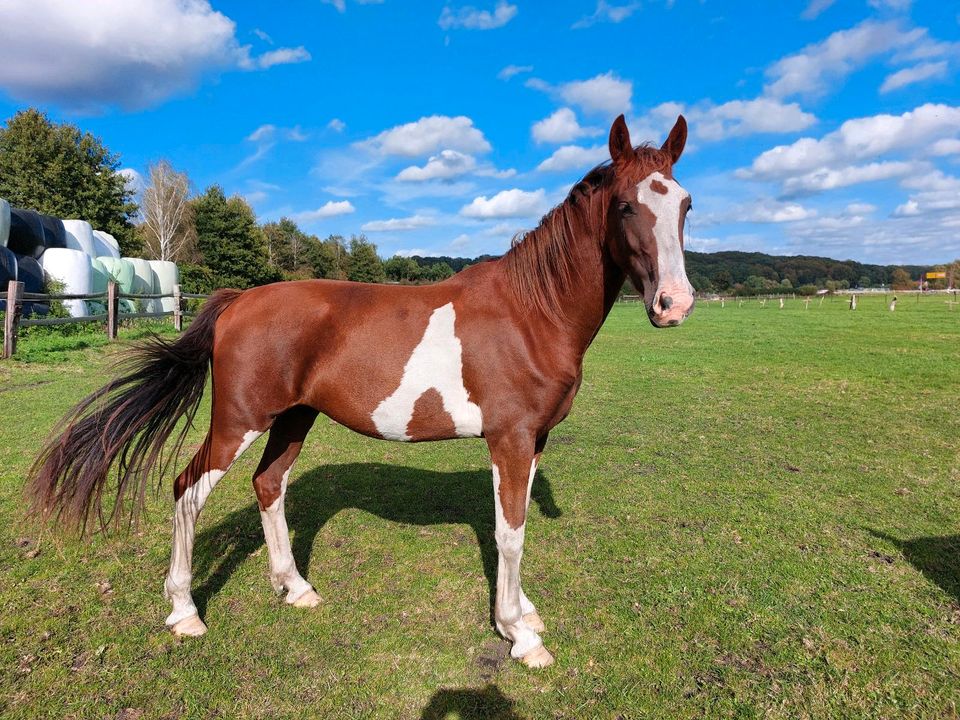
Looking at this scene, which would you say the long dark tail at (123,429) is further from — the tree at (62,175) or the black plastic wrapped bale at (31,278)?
the tree at (62,175)

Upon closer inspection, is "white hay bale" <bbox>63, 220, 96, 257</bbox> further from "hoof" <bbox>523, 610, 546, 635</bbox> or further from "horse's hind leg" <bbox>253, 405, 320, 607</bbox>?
"hoof" <bbox>523, 610, 546, 635</bbox>

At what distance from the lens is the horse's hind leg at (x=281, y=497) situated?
322cm

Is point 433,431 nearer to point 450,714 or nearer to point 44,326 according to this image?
point 450,714

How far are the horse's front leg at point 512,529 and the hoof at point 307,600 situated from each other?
3.88 feet

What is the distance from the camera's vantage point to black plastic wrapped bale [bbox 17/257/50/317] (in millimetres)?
13844

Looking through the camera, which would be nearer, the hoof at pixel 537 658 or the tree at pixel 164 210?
the hoof at pixel 537 658

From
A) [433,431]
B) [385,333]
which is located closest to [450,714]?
[433,431]

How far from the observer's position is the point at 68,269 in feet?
52.7

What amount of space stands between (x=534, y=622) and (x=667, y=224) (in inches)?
91.9

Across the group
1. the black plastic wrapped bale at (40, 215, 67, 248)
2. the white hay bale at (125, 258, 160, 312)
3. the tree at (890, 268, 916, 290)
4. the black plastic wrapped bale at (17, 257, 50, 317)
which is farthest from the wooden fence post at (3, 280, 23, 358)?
the tree at (890, 268, 916, 290)

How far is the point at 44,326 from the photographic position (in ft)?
44.3

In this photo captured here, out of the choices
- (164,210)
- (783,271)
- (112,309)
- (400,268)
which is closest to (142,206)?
(164,210)

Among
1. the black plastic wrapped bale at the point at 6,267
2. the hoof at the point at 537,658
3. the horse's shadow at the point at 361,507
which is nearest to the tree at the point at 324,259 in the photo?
the black plastic wrapped bale at the point at 6,267

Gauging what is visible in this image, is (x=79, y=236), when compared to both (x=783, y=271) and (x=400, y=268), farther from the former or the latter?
(x=783, y=271)
